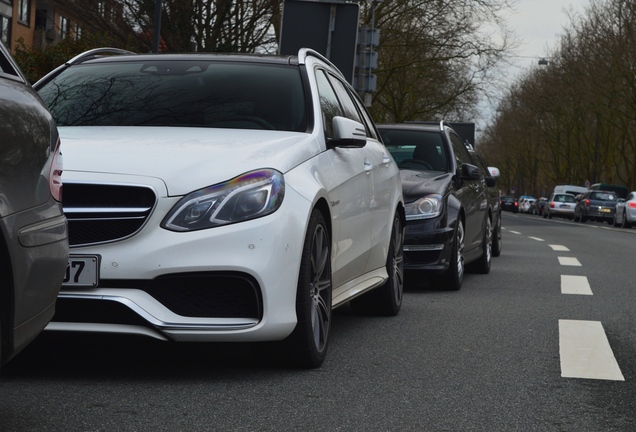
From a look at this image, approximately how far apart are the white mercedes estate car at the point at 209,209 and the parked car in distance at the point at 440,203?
11.2 ft

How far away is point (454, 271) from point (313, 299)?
4664 millimetres

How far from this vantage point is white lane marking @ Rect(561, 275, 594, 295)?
10195mm

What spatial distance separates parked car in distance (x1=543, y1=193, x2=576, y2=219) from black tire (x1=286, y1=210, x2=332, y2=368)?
187 feet

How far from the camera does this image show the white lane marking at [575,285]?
33.4 feet

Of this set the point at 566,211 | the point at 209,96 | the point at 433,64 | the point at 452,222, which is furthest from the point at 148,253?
the point at 566,211

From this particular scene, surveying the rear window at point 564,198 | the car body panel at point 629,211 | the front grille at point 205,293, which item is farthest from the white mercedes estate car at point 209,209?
Answer: the rear window at point 564,198

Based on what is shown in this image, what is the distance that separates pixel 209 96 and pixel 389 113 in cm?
5135

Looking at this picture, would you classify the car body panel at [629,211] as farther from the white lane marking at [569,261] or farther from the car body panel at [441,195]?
the car body panel at [441,195]

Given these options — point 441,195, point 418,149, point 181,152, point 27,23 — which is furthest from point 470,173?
point 27,23

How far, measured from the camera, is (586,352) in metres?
6.34

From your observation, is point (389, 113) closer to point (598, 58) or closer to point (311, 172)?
point (598, 58)

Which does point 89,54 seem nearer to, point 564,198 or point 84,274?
point 84,274

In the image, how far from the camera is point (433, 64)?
1538 inches

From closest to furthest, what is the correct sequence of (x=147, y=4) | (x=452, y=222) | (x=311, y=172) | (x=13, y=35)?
1. (x=311, y=172)
2. (x=452, y=222)
3. (x=147, y=4)
4. (x=13, y=35)
